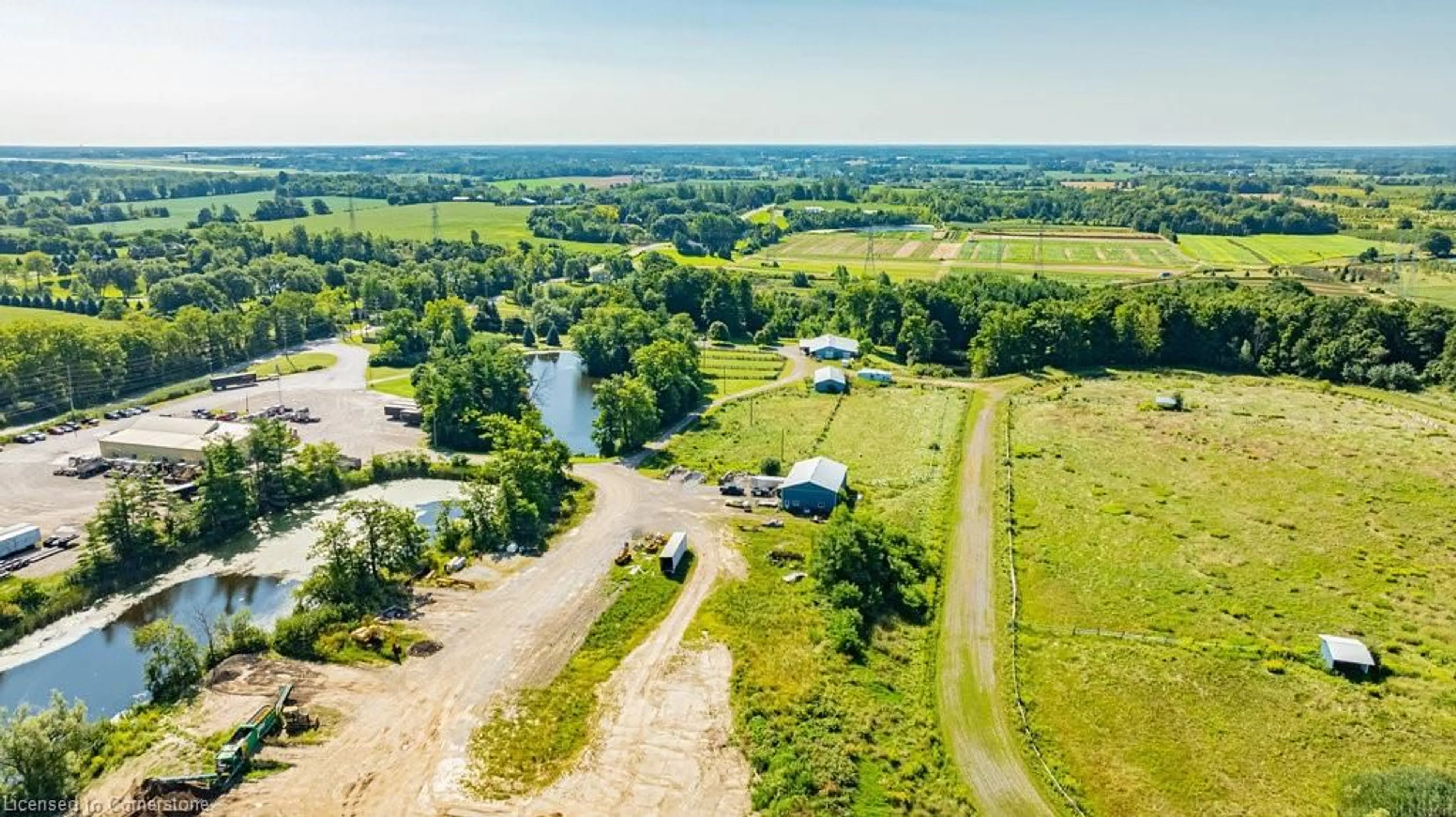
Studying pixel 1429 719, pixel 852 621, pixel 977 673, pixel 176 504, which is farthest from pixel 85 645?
pixel 1429 719

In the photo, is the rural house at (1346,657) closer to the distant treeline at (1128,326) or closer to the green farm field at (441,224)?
the distant treeline at (1128,326)

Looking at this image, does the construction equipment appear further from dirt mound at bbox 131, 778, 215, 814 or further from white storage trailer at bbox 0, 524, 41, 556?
white storage trailer at bbox 0, 524, 41, 556

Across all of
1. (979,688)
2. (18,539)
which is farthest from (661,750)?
(18,539)

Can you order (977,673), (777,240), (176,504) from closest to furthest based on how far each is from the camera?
(977,673) < (176,504) < (777,240)

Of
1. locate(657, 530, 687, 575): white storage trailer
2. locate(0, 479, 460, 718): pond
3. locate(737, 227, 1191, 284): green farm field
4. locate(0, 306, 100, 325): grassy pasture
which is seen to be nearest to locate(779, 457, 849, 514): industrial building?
locate(657, 530, 687, 575): white storage trailer

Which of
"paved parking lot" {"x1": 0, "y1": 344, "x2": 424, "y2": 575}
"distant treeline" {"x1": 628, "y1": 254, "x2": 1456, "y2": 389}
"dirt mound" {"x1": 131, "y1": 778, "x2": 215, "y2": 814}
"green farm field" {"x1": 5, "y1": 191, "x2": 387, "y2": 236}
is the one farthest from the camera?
"green farm field" {"x1": 5, "y1": 191, "x2": 387, "y2": 236}

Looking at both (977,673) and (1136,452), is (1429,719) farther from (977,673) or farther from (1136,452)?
(1136,452)

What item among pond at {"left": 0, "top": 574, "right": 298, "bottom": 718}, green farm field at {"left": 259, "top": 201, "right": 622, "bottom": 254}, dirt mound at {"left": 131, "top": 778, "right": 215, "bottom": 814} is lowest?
pond at {"left": 0, "top": 574, "right": 298, "bottom": 718}

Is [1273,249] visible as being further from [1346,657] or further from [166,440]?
[166,440]
